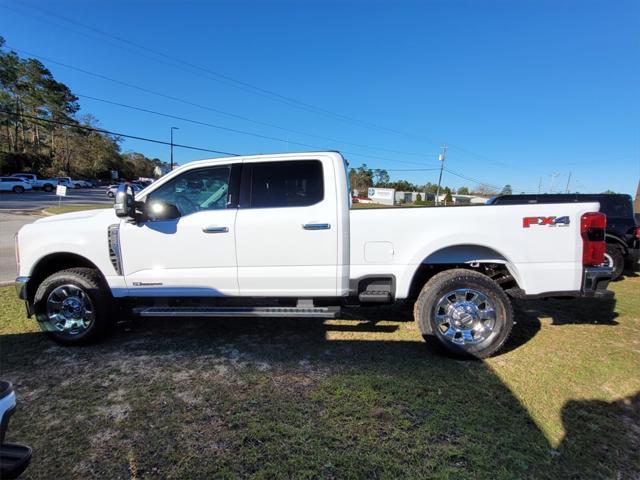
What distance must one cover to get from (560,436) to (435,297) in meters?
1.44

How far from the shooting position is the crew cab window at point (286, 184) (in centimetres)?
371

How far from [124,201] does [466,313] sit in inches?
145

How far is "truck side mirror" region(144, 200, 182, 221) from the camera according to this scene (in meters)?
3.68

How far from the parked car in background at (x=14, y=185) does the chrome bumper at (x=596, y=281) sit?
49.7 metres

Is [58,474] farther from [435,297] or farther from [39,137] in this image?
[39,137]

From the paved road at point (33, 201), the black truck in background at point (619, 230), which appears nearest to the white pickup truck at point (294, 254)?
the black truck in background at point (619, 230)

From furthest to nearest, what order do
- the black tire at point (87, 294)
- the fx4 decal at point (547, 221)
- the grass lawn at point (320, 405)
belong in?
the black tire at point (87, 294) → the fx4 decal at point (547, 221) → the grass lawn at point (320, 405)

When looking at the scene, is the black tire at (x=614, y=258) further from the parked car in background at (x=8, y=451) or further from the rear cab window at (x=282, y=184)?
the parked car in background at (x=8, y=451)

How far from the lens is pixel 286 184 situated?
3.77 meters

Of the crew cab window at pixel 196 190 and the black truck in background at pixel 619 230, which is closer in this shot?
the crew cab window at pixel 196 190

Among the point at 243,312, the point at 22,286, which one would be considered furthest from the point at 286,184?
the point at 22,286

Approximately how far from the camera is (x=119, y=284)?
3.82m

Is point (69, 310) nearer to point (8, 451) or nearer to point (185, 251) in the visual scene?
point (185, 251)

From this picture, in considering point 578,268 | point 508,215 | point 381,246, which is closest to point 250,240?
point 381,246
